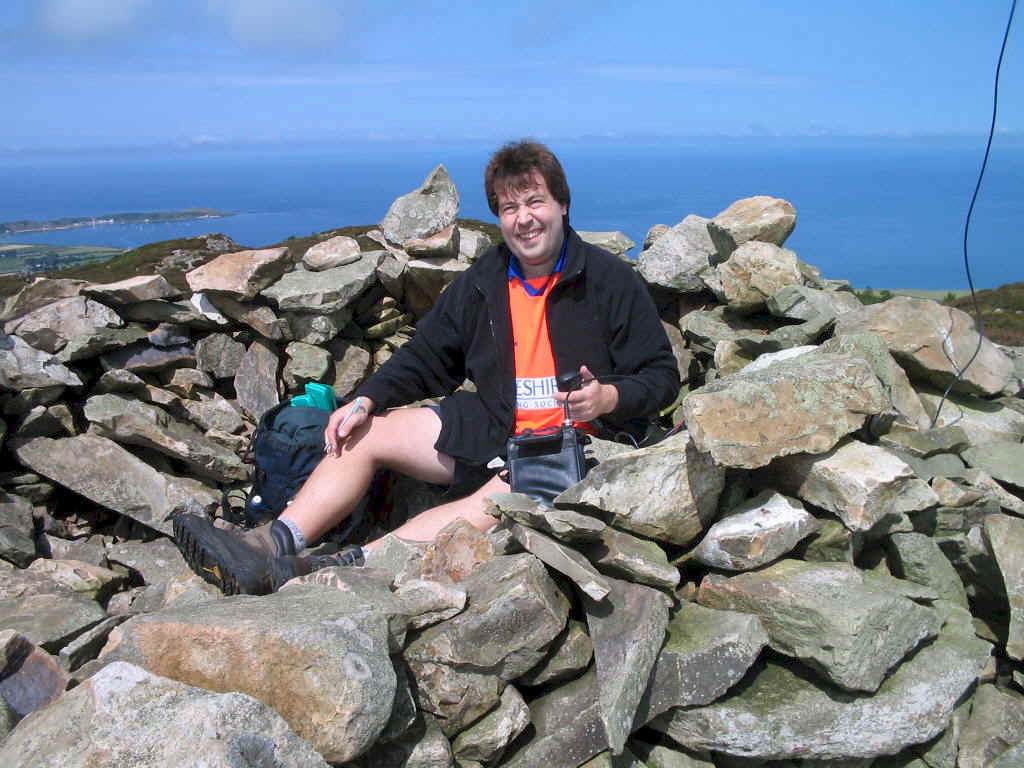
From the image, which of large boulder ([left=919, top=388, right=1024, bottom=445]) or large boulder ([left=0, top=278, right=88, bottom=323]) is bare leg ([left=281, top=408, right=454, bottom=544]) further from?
large boulder ([left=919, top=388, right=1024, bottom=445])

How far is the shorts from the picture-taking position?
18.4 feet

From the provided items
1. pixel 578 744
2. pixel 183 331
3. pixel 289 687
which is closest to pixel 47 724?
pixel 289 687

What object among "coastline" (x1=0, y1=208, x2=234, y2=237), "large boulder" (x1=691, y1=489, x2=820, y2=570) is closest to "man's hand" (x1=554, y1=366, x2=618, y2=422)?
"large boulder" (x1=691, y1=489, x2=820, y2=570)

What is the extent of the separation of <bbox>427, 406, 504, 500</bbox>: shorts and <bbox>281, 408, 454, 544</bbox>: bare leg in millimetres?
45

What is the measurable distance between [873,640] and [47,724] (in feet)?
11.3

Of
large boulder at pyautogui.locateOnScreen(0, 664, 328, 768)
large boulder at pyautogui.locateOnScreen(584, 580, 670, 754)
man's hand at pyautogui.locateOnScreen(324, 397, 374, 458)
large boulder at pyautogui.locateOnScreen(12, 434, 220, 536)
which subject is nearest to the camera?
large boulder at pyautogui.locateOnScreen(0, 664, 328, 768)

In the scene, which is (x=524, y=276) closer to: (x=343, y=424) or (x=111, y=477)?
(x=343, y=424)

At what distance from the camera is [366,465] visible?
5.48m

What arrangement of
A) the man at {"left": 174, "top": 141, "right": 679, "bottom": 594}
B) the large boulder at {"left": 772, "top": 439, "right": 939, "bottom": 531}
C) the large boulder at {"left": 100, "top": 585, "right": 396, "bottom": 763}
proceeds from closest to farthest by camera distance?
the large boulder at {"left": 100, "top": 585, "right": 396, "bottom": 763}
the large boulder at {"left": 772, "top": 439, "right": 939, "bottom": 531}
the man at {"left": 174, "top": 141, "right": 679, "bottom": 594}

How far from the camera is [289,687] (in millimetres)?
3080

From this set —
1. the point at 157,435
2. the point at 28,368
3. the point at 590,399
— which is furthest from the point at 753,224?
the point at 28,368

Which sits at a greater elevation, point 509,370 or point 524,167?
point 524,167

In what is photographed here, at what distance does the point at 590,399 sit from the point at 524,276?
3.89 feet

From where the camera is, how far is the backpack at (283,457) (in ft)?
19.7
